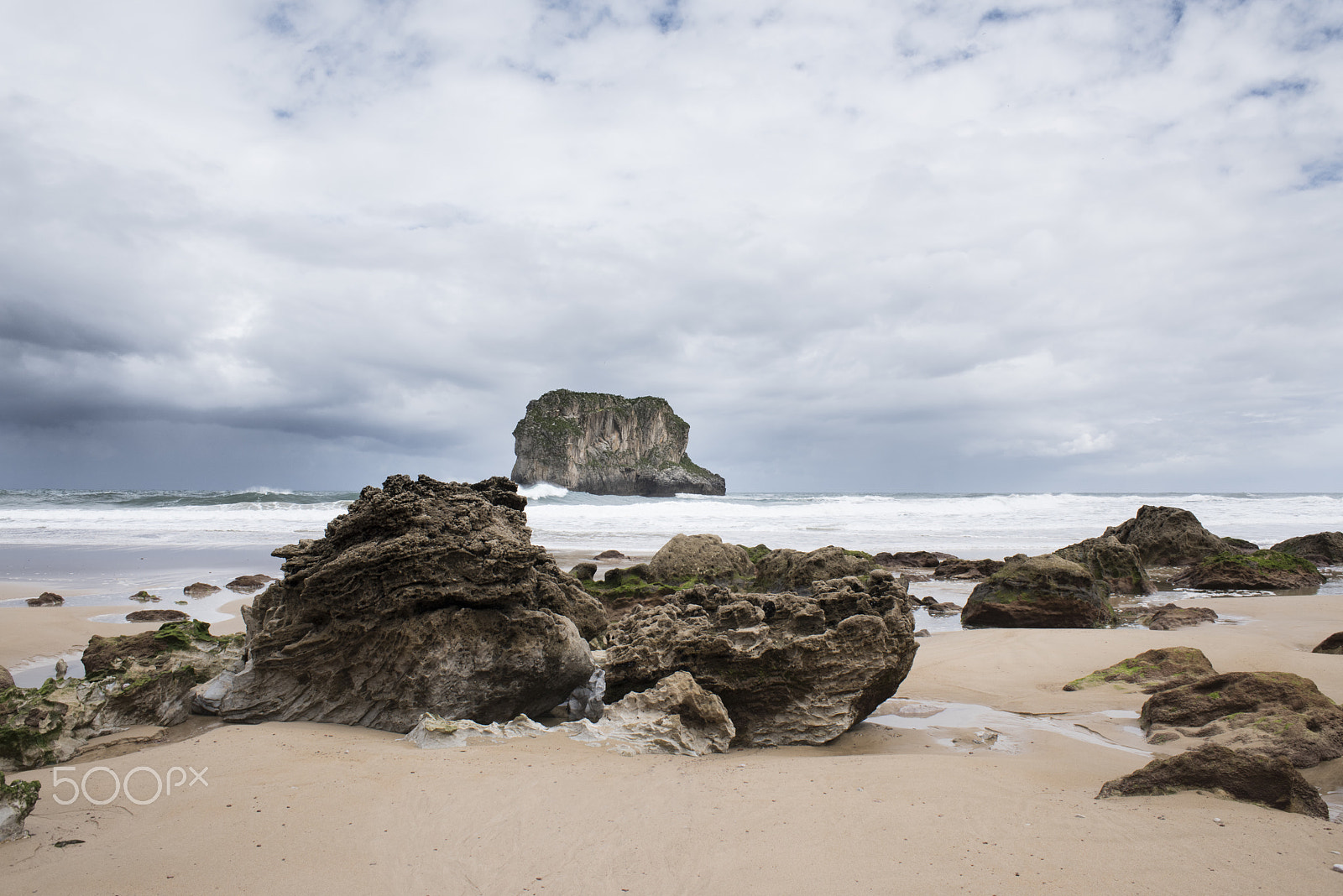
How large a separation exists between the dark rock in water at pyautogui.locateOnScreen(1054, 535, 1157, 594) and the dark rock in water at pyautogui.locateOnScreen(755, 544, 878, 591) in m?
5.39

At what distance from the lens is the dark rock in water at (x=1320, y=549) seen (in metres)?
17.3

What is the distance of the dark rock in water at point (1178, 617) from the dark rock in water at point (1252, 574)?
4.33m

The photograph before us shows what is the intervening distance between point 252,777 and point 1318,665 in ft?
26.6

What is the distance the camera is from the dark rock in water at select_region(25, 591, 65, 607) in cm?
1024

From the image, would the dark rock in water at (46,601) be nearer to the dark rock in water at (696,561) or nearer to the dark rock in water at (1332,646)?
the dark rock in water at (696,561)

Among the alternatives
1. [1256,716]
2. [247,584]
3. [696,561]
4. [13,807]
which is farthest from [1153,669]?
[247,584]

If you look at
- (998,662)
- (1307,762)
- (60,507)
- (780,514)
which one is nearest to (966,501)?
(780,514)

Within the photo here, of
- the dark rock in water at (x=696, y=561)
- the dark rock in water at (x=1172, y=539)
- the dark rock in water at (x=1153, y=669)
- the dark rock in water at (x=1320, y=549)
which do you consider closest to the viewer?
the dark rock in water at (x=1153, y=669)

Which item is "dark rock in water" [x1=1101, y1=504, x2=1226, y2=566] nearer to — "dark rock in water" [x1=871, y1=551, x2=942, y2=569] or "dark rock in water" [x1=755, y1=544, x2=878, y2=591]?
"dark rock in water" [x1=871, y1=551, x2=942, y2=569]

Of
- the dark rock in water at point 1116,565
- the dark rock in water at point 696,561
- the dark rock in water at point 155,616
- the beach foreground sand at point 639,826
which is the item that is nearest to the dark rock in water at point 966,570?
the dark rock in water at point 1116,565

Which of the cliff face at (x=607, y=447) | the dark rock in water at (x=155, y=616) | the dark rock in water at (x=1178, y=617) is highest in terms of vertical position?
the cliff face at (x=607, y=447)

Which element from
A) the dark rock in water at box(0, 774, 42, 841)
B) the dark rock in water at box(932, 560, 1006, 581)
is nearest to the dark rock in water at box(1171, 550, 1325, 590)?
the dark rock in water at box(932, 560, 1006, 581)

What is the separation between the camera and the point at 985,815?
3.09 meters

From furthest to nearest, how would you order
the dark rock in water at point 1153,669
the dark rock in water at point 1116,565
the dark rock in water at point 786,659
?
1. the dark rock in water at point 1116,565
2. the dark rock in water at point 1153,669
3. the dark rock in water at point 786,659
